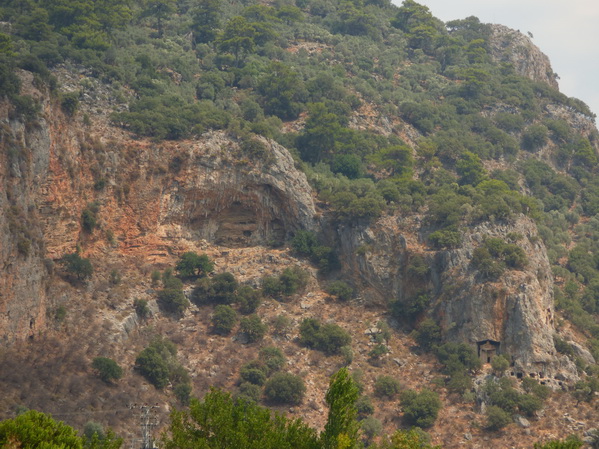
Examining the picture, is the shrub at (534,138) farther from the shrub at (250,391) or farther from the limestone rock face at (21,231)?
the limestone rock face at (21,231)

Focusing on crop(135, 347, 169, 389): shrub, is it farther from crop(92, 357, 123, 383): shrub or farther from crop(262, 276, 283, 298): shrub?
crop(262, 276, 283, 298): shrub

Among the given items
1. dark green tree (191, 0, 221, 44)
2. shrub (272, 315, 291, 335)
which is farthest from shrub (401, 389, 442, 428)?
dark green tree (191, 0, 221, 44)

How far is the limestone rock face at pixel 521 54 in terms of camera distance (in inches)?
4242

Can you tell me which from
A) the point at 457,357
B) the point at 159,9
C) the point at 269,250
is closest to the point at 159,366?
the point at 269,250

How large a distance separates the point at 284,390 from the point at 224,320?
24.4 ft

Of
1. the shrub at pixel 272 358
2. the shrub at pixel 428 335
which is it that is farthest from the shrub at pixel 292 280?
the shrub at pixel 428 335

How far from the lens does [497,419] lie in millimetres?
50844

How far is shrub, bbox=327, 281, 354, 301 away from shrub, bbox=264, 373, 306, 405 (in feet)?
31.8

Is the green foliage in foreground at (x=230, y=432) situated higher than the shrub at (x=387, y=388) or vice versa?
the green foliage in foreground at (x=230, y=432)

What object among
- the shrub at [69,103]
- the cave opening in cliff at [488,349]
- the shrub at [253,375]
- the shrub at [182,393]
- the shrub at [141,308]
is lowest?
the shrub at [182,393]

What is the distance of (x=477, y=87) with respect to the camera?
309 feet

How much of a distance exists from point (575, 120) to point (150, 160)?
51265 mm

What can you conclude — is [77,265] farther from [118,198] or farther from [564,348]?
[564,348]

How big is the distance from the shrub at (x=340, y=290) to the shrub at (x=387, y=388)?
8.35m
